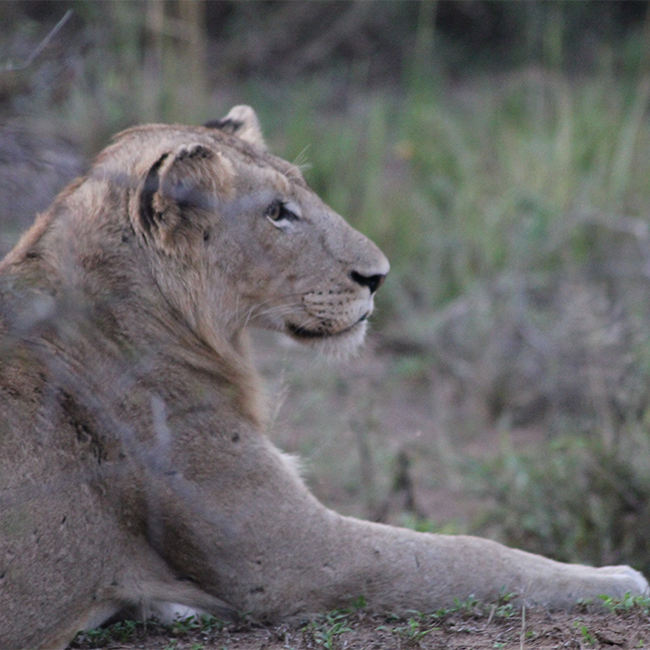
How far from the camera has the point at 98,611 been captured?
2.78m

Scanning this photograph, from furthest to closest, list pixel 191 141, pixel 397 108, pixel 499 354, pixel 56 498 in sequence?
pixel 397 108 → pixel 499 354 → pixel 191 141 → pixel 56 498

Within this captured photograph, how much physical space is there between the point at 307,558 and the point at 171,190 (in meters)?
1.11

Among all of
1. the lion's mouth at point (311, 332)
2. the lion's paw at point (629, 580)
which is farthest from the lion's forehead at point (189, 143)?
the lion's paw at point (629, 580)

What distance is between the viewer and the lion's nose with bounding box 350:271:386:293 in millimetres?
3266

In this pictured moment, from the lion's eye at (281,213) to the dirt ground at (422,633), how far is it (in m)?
1.21

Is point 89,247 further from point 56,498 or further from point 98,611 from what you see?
point 98,611

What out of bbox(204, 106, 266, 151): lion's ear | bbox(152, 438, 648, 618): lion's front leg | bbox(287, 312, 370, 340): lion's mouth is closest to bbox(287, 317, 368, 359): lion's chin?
bbox(287, 312, 370, 340): lion's mouth

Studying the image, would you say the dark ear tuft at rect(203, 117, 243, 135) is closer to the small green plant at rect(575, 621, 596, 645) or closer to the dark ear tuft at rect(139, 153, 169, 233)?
the dark ear tuft at rect(139, 153, 169, 233)

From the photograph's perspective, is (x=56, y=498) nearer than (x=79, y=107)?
Yes

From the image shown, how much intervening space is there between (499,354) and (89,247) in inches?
134

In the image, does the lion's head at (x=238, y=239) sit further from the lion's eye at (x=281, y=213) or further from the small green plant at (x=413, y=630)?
the small green plant at (x=413, y=630)

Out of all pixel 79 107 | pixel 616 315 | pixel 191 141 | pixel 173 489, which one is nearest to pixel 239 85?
pixel 79 107

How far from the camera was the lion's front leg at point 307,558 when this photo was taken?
2.80 metres

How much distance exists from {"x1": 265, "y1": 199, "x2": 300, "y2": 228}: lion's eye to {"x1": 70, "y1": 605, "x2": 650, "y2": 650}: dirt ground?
121cm
